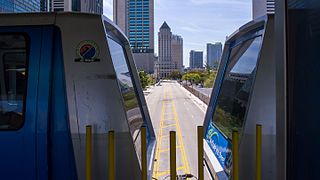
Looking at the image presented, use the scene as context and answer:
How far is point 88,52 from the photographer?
99.7 inches

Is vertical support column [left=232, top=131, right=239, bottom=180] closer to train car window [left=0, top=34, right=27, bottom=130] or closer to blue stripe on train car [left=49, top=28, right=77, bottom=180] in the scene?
blue stripe on train car [left=49, top=28, right=77, bottom=180]

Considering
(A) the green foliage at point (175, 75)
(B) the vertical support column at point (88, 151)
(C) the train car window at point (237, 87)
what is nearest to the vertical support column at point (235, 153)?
(C) the train car window at point (237, 87)

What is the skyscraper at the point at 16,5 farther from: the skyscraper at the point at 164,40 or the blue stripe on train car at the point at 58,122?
the skyscraper at the point at 164,40

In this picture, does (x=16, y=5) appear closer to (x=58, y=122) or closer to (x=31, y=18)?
(x=31, y=18)

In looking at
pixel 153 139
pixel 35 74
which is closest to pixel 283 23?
pixel 35 74

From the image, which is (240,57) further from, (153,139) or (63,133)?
(63,133)

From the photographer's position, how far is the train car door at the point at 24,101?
2.48 meters

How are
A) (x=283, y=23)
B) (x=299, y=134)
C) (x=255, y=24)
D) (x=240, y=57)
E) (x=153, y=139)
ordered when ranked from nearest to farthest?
(x=299, y=134)
(x=283, y=23)
(x=255, y=24)
(x=240, y=57)
(x=153, y=139)

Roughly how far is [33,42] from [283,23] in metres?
2.47

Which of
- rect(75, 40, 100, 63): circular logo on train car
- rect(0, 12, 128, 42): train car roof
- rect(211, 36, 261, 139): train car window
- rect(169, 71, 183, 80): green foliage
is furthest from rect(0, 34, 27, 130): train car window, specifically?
rect(169, 71, 183, 80): green foliage

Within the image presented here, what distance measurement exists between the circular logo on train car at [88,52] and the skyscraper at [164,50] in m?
154

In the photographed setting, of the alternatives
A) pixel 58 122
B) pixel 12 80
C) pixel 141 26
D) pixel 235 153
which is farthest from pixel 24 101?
pixel 141 26

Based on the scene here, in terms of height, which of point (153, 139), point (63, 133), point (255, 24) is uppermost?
point (255, 24)

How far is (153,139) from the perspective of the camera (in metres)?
4.46
